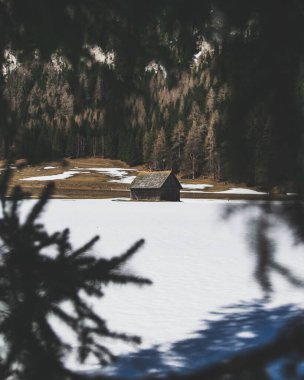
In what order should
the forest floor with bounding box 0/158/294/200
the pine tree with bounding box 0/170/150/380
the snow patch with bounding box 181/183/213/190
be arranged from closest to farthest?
the pine tree with bounding box 0/170/150/380 < the forest floor with bounding box 0/158/294/200 < the snow patch with bounding box 181/183/213/190

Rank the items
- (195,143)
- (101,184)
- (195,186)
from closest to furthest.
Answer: (101,184), (195,186), (195,143)

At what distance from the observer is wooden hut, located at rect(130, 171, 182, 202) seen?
52.3 metres

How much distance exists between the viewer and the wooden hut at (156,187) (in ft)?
172

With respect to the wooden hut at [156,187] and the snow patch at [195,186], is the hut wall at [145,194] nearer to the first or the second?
the wooden hut at [156,187]

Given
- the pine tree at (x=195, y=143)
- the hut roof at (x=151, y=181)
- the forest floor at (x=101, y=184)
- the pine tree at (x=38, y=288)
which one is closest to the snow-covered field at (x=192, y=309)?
the pine tree at (x=38, y=288)

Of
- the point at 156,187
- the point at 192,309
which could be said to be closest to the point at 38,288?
the point at 192,309

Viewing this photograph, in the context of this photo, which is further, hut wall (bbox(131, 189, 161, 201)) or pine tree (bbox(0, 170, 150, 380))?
hut wall (bbox(131, 189, 161, 201))

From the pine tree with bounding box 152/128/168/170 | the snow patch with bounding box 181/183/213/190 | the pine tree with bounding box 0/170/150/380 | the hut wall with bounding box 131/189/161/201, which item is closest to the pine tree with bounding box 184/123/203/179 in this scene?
the snow patch with bounding box 181/183/213/190

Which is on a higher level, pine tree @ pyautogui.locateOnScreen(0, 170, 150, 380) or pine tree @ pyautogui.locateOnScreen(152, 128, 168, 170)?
pine tree @ pyautogui.locateOnScreen(152, 128, 168, 170)

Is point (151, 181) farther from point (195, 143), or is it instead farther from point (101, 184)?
point (195, 143)

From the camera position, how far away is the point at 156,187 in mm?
52156

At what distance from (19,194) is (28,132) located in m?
0.75

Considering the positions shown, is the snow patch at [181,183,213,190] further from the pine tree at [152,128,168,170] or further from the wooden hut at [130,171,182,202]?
the wooden hut at [130,171,182,202]

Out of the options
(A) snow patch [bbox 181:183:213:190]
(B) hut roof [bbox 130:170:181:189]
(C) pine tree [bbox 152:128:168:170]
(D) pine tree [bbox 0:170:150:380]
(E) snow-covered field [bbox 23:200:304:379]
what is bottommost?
(A) snow patch [bbox 181:183:213:190]
